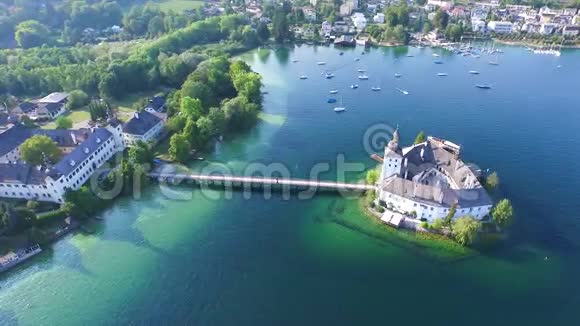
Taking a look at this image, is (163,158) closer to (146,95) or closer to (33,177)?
(33,177)

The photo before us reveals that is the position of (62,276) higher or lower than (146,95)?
lower

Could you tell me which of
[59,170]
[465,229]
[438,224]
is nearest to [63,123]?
[59,170]

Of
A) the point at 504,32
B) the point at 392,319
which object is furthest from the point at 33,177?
the point at 504,32

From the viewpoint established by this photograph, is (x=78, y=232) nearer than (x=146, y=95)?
Yes

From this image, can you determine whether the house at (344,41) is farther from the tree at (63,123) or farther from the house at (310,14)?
the tree at (63,123)

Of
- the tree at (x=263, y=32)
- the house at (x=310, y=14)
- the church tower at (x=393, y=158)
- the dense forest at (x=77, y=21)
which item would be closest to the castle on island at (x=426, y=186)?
the church tower at (x=393, y=158)

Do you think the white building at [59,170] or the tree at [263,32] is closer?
the white building at [59,170]

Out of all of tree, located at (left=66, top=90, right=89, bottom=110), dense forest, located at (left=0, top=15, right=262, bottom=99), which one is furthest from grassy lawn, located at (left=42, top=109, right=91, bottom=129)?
dense forest, located at (left=0, top=15, right=262, bottom=99)
